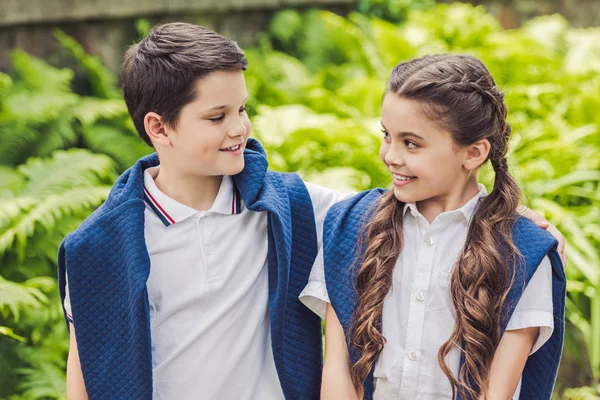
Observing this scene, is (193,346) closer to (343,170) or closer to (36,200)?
(36,200)

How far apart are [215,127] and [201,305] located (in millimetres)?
533

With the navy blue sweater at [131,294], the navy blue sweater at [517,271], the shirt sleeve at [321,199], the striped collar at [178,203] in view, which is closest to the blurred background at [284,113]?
the navy blue sweater at [517,271]

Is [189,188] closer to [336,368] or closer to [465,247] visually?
[336,368]

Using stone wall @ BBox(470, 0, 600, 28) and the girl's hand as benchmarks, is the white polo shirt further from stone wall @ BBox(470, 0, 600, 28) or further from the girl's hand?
stone wall @ BBox(470, 0, 600, 28)

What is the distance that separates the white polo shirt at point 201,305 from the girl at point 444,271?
25cm

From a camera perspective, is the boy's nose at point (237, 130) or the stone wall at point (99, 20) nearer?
the boy's nose at point (237, 130)

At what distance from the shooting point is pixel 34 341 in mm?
3871

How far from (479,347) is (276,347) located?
607mm

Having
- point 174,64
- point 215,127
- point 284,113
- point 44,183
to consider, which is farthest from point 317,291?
point 284,113

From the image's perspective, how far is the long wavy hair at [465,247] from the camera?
213cm

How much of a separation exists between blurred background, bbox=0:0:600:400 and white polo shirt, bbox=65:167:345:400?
41.1 inches

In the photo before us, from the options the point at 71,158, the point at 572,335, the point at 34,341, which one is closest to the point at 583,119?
the point at 572,335

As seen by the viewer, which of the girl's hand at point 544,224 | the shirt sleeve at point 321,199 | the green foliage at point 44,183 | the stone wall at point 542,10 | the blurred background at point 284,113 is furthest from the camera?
the stone wall at point 542,10

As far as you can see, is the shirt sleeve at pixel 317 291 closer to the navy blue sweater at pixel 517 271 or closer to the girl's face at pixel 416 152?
the navy blue sweater at pixel 517 271
